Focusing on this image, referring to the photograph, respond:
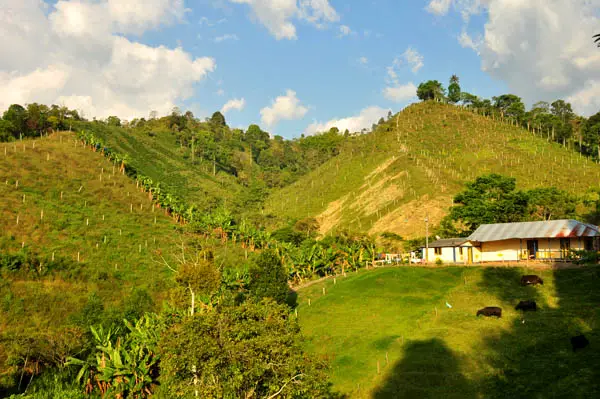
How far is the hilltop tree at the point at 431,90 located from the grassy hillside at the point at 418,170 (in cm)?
943

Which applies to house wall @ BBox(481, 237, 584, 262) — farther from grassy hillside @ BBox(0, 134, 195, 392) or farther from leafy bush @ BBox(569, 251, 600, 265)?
grassy hillside @ BBox(0, 134, 195, 392)

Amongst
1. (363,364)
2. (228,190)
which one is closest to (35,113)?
(228,190)

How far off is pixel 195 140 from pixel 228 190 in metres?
42.6

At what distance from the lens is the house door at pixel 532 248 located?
56.1m

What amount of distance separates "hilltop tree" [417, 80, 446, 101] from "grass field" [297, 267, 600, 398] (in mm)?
130700

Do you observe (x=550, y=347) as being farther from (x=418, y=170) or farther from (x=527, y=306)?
(x=418, y=170)

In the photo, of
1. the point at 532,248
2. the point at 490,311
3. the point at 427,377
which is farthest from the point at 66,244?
the point at 532,248

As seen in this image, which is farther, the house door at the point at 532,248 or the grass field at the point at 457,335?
the house door at the point at 532,248

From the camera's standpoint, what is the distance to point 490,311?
37781 mm

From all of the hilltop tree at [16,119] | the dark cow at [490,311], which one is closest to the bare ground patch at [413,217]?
the dark cow at [490,311]

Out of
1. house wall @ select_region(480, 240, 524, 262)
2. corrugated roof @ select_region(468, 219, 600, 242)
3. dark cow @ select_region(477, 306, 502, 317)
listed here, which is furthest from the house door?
dark cow @ select_region(477, 306, 502, 317)

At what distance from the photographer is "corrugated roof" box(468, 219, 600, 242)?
5194cm

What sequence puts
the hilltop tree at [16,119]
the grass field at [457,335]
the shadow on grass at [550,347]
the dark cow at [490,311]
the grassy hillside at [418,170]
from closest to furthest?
the shadow on grass at [550,347], the grass field at [457,335], the dark cow at [490,311], the grassy hillside at [418,170], the hilltop tree at [16,119]

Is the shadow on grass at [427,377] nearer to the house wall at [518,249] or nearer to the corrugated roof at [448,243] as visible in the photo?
the house wall at [518,249]
